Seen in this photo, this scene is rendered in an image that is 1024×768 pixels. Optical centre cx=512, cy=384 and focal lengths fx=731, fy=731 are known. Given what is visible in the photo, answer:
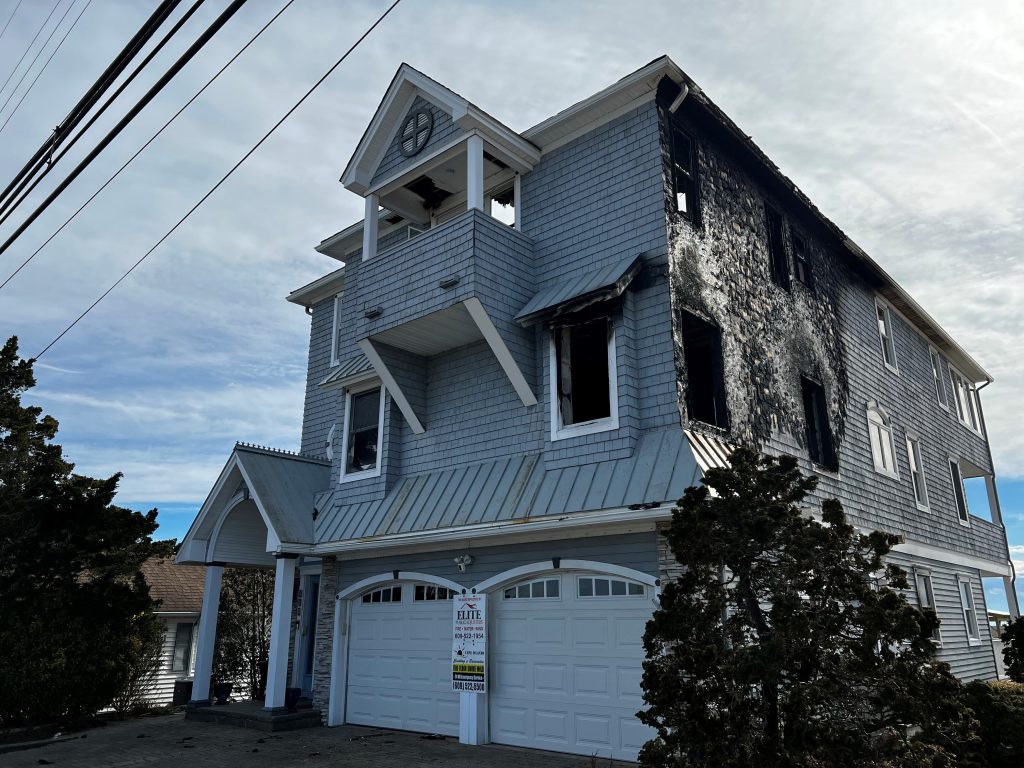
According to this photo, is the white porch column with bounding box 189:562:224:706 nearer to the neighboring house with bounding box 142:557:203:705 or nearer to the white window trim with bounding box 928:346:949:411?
the neighboring house with bounding box 142:557:203:705

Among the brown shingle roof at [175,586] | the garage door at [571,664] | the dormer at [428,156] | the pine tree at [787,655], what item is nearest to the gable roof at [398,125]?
the dormer at [428,156]

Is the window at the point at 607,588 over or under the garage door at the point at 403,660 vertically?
over

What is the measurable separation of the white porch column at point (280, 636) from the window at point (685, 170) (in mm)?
9197

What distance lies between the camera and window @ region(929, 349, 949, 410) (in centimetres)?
2025

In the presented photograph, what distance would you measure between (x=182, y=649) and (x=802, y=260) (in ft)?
64.7

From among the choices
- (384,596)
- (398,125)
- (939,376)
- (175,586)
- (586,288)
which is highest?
(398,125)

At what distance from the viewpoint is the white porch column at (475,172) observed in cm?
1159

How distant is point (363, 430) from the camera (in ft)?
47.5

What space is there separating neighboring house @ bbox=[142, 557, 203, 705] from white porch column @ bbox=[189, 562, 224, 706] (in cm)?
Result: 637

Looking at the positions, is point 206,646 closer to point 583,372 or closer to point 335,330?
point 335,330

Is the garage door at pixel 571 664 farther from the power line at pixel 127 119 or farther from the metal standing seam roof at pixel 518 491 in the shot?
the power line at pixel 127 119

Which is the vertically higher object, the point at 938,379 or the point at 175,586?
the point at 938,379

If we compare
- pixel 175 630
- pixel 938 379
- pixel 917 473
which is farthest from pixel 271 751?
pixel 938 379

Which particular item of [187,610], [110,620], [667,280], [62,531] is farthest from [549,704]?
[187,610]
